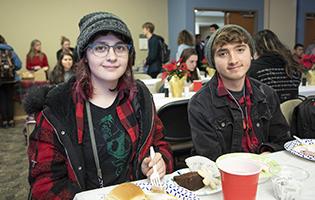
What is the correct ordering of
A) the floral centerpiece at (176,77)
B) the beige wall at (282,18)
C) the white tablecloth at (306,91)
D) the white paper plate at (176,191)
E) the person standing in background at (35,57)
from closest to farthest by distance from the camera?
the white paper plate at (176,191), the floral centerpiece at (176,77), the white tablecloth at (306,91), the person standing in background at (35,57), the beige wall at (282,18)

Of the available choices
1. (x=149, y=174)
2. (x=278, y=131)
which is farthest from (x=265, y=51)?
(x=149, y=174)

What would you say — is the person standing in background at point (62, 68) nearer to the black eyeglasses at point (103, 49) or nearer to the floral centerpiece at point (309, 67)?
the black eyeglasses at point (103, 49)

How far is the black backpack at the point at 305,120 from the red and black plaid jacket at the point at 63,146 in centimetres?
103

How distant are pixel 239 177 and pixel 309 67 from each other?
3.55 metres

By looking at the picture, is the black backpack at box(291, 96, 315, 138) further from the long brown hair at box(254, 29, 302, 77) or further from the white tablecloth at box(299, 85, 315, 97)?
the white tablecloth at box(299, 85, 315, 97)

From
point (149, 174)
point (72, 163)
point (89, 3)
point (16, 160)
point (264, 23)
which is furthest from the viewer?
point (264, 23)

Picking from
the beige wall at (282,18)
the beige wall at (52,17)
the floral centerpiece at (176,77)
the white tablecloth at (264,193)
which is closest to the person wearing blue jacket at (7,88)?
the beige wall at (52,17)

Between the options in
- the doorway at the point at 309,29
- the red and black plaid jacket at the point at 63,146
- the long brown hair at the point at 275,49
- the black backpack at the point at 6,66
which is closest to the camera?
the red and black plaid jacket at the point at 63,146

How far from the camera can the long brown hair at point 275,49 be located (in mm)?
2848

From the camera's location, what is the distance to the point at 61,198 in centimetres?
118

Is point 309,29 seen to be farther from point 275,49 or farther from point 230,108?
point 230,108

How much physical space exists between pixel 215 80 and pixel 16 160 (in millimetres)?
3022

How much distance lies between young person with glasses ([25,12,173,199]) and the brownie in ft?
0.37

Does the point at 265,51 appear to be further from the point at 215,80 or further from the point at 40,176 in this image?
the point at 40,176
